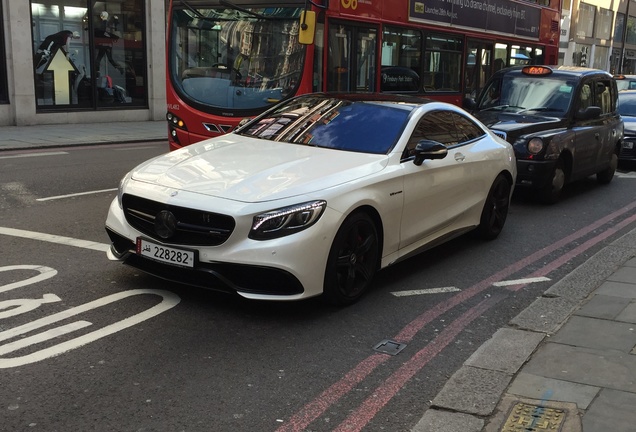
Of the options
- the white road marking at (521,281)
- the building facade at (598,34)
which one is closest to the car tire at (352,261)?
the white road marking at (521,281)

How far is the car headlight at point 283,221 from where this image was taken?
14.8 feet

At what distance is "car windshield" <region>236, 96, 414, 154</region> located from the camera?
5746 mm

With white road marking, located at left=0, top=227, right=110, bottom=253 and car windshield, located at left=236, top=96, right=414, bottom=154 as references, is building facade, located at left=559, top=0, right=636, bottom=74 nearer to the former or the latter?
car windshield, located at left=236, top=96, right=414, bottom=154

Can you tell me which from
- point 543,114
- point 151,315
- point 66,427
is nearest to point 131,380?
point 66,427

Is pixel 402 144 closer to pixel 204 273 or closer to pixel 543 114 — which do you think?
pixel 204 273

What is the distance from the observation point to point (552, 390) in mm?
3746

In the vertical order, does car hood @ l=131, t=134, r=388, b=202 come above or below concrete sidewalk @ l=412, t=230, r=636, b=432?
above

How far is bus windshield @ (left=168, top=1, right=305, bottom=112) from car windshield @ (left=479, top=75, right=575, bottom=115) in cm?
343

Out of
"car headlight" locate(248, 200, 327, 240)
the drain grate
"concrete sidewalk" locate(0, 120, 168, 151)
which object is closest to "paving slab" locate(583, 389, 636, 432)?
the drain grate

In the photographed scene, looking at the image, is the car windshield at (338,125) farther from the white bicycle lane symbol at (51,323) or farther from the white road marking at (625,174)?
the white road marking at (625,174)

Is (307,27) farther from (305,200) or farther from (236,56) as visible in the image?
(305,200)

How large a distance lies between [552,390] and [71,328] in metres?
2.95

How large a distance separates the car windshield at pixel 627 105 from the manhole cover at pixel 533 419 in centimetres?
1257

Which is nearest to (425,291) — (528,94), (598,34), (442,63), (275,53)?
(275,53)
